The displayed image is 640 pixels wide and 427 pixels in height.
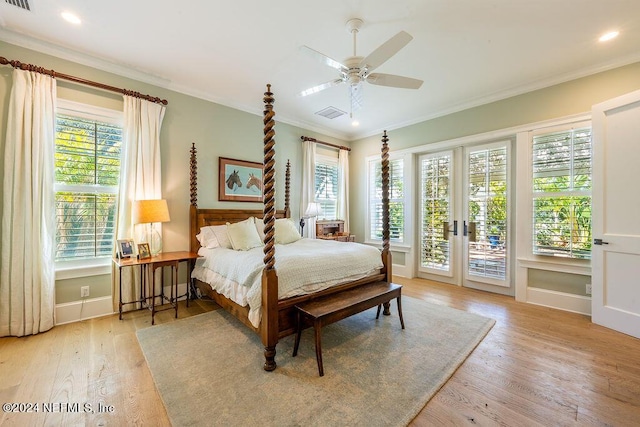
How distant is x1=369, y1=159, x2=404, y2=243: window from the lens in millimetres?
5191

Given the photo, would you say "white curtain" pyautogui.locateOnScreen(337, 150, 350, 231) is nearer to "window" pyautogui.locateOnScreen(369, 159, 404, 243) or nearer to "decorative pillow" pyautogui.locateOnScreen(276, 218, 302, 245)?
"window" pyautogui.locateOnScreen(369, 159, 404, 243)

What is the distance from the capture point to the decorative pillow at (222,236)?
3.54 metres

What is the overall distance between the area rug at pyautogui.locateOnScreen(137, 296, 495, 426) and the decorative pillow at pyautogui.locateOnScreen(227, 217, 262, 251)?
0.88m

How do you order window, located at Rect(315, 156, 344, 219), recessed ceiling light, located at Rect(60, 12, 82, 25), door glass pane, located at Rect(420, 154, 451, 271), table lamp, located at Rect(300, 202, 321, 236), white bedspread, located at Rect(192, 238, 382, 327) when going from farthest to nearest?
1. window, located at Rect(315, 156, 344, 219)
2. table lamp, located at Rect(300, 202, 321, 236)
3. door glass pane, located at Rect(420, 154, 451, 271)
4. recessed ceiling light, located at Rect(60, 12, 82, 25)
5. white bedspread, located at Rect(192, 238, 382, 327)

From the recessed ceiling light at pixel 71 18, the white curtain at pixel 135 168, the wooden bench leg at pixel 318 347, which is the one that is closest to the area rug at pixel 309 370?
the wooden bench leg at pixel 318 347

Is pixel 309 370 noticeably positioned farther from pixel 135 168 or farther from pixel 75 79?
pixel 75 79

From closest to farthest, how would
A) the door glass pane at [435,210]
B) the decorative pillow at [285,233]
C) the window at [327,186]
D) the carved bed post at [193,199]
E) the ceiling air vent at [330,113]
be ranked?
the carved bed post at [193,199], the decorative pillow at [285,233], the ceiling air vent at [330,113], the door glass pane at [435,210], the window at [327,186]

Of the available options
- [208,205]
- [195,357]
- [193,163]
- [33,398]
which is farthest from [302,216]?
[33,398]

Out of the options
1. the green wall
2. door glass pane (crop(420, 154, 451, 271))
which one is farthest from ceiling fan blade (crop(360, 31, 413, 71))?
door glass pane (crop(420, 154, 451, 271))

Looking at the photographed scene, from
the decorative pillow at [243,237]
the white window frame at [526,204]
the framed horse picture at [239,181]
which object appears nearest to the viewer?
the decorative pillow at [243,237]

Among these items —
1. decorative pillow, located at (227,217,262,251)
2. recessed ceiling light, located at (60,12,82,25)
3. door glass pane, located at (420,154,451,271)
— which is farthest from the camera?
door glass pane, located at (420,154,451,271)

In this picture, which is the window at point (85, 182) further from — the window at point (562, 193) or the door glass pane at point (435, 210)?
the window at point (562, 193)

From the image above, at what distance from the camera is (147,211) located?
10.2ft

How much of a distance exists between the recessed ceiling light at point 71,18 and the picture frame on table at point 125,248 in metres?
2.23
